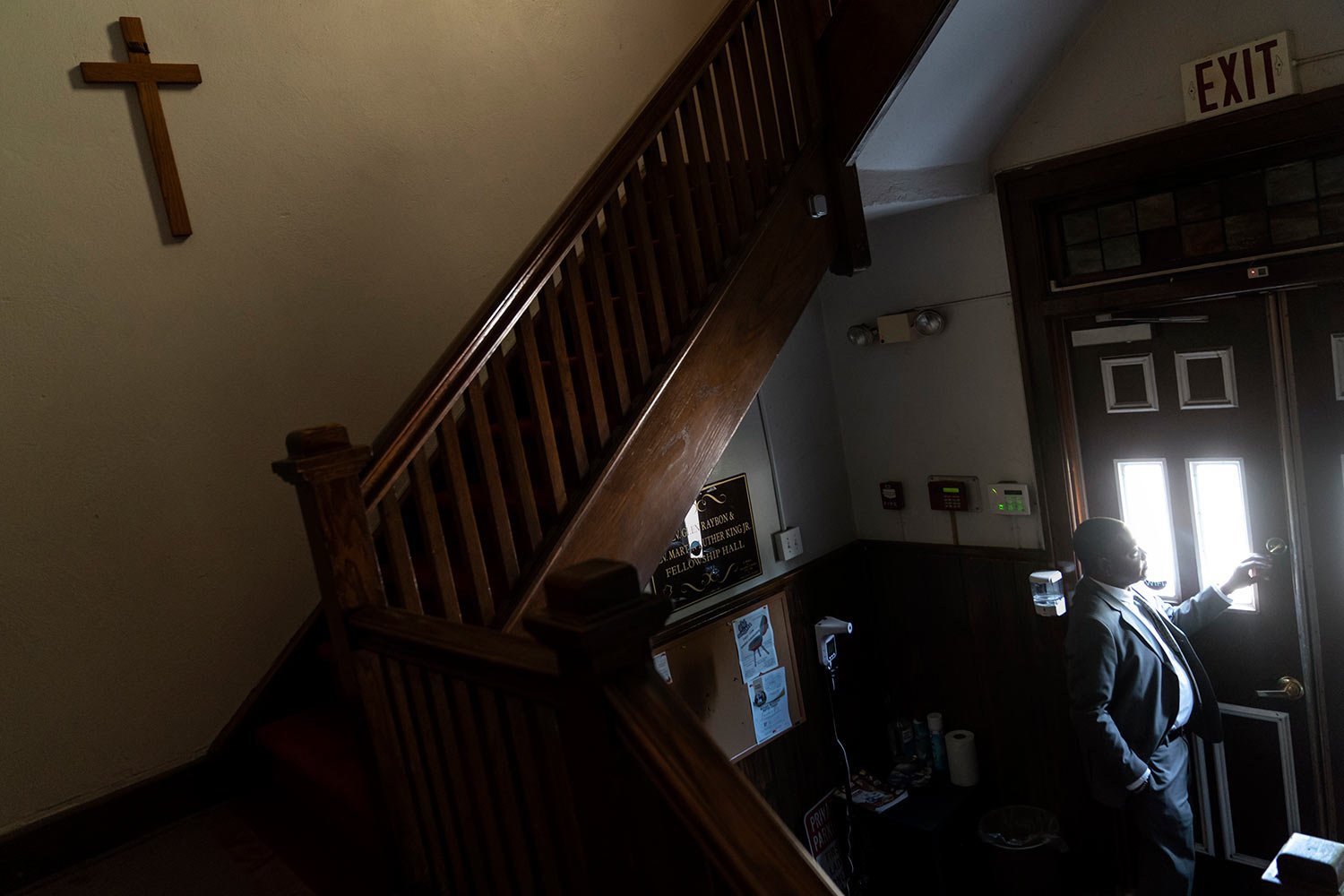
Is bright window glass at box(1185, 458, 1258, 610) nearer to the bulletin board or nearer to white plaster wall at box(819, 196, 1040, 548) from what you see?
white plaster wall at box(819, 196, 1040, 548)

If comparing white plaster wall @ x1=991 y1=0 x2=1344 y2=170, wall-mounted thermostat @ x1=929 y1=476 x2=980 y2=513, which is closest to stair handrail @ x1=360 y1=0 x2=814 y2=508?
white plaster wall @ x1=991 y1=0 x2=1344 y2=170

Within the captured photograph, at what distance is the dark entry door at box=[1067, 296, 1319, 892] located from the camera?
365cm

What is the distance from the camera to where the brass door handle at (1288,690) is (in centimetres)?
369

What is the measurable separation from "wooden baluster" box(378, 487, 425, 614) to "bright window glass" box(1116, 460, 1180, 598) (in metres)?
3.12

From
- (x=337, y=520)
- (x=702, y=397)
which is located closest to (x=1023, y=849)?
(x=702, y=397)

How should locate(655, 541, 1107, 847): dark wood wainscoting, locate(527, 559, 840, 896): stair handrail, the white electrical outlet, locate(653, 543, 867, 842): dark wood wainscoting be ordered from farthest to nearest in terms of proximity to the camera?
the white electrical outlet
locate(653, 543, 867, 842): dark wood wainscoting
locate(655, 541, 1107, 847): dark wood wainscoting
locate(527, 559, 840, 896): stair handrail

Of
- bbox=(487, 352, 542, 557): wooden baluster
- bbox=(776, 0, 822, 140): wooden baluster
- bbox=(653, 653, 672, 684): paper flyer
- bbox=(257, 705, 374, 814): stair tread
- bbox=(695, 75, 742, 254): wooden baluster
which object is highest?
bbox=(776, 0, 822, 140): wooden baluster

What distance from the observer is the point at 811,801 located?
465cm

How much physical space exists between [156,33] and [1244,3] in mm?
3669

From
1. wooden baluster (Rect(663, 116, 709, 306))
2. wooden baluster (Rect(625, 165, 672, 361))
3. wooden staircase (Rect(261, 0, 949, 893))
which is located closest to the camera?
wooden staircase (Rect(261, 0, 949, 893))

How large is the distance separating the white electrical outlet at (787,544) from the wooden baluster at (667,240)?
203 centimetres

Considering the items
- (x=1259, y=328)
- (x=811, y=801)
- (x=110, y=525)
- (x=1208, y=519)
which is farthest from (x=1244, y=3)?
(x=110, y=525)

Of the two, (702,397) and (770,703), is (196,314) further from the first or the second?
(770,703)

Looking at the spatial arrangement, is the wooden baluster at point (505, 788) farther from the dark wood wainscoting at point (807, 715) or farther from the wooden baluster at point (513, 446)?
the dark wood wainscoting at point (807, 715)
